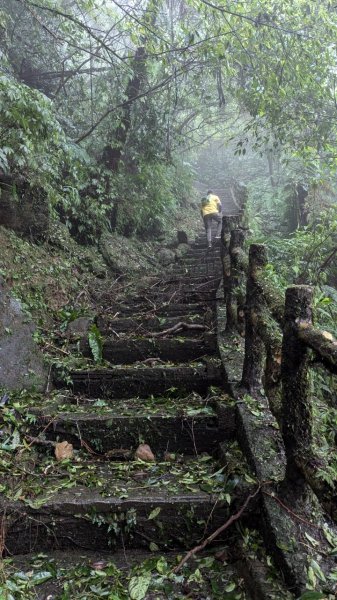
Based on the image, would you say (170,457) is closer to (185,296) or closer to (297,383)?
(297,383)

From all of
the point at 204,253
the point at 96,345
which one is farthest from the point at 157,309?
the point at 204,253

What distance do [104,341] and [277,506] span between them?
251 cm

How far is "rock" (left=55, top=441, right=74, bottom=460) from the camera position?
108 inches

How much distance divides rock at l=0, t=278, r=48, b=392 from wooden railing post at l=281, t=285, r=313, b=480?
7.20ft

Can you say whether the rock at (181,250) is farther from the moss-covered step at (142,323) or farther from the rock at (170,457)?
the rock at (170,457)

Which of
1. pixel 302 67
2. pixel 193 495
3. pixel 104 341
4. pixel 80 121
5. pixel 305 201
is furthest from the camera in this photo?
pixel 305 201

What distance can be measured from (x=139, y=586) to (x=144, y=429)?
1.08 meters

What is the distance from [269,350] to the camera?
2090mm

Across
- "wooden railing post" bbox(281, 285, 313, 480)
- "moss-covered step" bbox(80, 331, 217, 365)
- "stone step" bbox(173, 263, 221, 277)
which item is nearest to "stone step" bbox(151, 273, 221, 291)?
"stone step" bbox(173, 263, 221, 277)

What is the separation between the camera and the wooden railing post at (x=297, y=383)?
1.74 m

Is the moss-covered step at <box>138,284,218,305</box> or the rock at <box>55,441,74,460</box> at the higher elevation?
the moss-covered step at <box>138,284,218,305</box>

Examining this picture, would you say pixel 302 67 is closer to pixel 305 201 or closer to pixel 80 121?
pixel 80 121

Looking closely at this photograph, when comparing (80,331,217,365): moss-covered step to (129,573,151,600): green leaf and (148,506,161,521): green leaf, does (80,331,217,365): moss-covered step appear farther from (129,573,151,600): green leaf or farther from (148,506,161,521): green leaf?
(129,573,151,600): green leaf

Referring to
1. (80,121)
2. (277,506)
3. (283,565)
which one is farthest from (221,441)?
(80,121)
